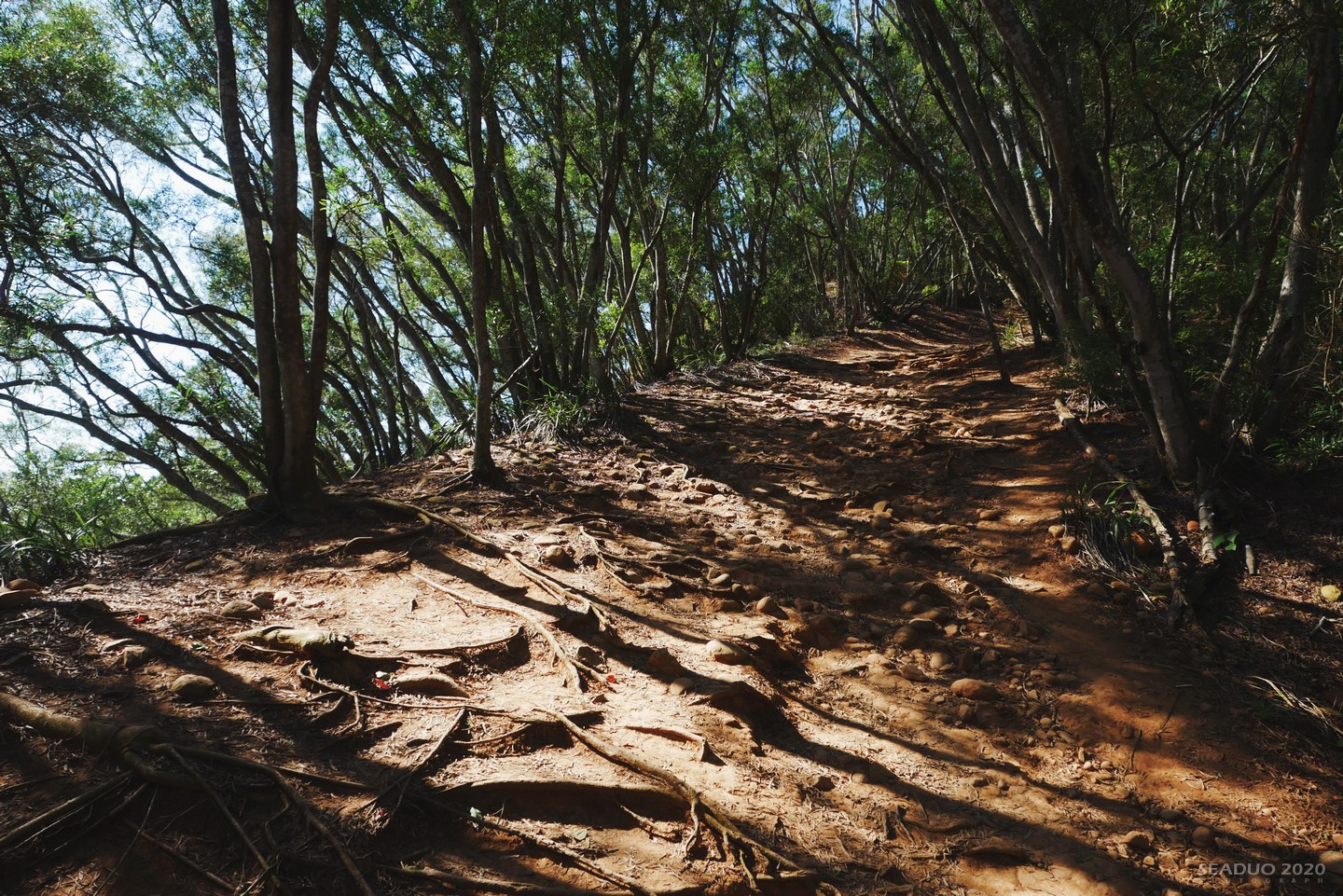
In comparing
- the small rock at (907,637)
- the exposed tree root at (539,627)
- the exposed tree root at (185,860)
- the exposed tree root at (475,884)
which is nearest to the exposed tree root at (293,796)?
the exposed tree root at (475,884)

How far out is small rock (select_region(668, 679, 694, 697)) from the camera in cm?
331

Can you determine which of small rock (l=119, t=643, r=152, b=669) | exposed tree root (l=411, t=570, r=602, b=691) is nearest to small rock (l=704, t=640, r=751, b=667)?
exposed tree root (l=411, t=570, r=602, b=691)

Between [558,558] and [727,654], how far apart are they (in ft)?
5.07

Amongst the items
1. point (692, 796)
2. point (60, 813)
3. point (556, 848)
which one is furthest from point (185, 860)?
point (692, 796)

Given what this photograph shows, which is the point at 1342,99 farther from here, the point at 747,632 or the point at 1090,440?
the point at 747,632

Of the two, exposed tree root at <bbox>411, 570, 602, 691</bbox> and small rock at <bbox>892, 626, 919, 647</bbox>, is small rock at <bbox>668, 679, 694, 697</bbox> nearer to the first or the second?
exposed tree root at <bbox>411, 570, 602, 691</bbox>

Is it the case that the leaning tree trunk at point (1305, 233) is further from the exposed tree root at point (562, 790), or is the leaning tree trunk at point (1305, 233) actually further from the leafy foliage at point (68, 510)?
the leafy foliage at point (68, 510)

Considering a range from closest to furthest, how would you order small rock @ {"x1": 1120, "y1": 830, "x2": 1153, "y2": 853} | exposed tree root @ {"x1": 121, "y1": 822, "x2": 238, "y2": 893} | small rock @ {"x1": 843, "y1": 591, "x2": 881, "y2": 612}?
exposed tree root @ {"x1": 121, "y1": 822, "x2": 238, "y2": 893} → small rock @ {"x1": 1120, "y1": 830, "x2": 1153, "y2": 853} → small rock @ {"x1": 843, "y1": 591, "x2": 881, "y2": 612}

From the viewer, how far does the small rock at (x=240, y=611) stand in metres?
3.50

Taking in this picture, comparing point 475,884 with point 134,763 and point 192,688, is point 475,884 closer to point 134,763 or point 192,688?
point 134,763

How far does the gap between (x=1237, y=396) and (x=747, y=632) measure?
12.6 ft

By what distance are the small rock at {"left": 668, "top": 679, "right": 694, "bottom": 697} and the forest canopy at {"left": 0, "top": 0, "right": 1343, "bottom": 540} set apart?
3.27 meters

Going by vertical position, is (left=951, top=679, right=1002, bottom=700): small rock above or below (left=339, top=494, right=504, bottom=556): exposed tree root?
below

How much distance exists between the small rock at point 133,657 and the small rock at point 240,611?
47cm
